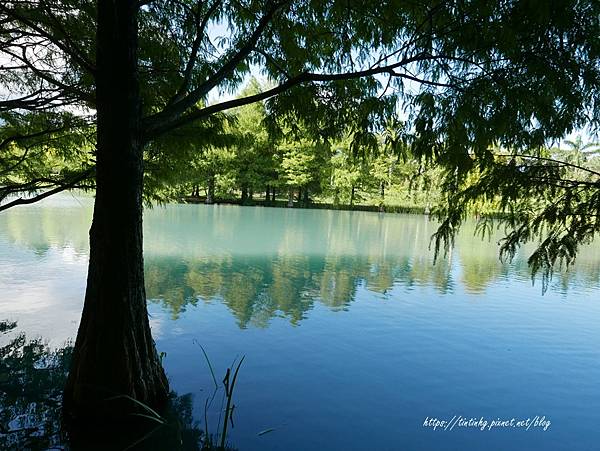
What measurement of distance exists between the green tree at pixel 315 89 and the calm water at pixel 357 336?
1354 millimetres

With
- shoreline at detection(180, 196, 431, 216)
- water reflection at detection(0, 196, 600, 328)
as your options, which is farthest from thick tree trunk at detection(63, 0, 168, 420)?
shoreline at detection(180, 196, 431, 216)

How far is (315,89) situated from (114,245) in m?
2.05

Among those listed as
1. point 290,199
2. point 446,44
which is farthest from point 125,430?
point 290,199

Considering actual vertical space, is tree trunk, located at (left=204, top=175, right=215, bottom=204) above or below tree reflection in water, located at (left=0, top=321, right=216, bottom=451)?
above

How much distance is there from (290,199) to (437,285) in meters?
27.2

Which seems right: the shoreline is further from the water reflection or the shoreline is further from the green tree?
the green tree

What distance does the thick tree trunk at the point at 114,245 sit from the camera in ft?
10.1

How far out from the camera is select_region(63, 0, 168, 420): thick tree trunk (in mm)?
3088

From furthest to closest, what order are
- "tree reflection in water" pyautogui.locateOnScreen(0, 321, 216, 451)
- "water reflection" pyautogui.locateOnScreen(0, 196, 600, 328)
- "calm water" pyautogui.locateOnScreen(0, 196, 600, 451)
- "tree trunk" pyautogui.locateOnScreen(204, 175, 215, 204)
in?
1. "tree trunk" pyautogui.locateOnScreen(204, 175, 215, 204)
2. "water reflection" pyautogui.locateOnScreen(0, 196, 600, 328)
3. "calm water" pyautogui.locateOnScreen(0, 196, 600, 451)
4. "tree reflection in water" pyautogui.locateOnScreen(0, 321, 216, 451)

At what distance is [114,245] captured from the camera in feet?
10.4

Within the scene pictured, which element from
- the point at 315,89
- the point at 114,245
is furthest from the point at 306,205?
the point at 114,245

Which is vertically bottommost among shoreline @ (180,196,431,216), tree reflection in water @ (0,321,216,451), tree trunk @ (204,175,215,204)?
tree reflection in water @ (0,321,216,451)

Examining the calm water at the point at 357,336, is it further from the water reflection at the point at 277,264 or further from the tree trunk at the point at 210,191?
the tree trunk at the point at 210,191

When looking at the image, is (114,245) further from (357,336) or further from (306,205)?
(306,205)
